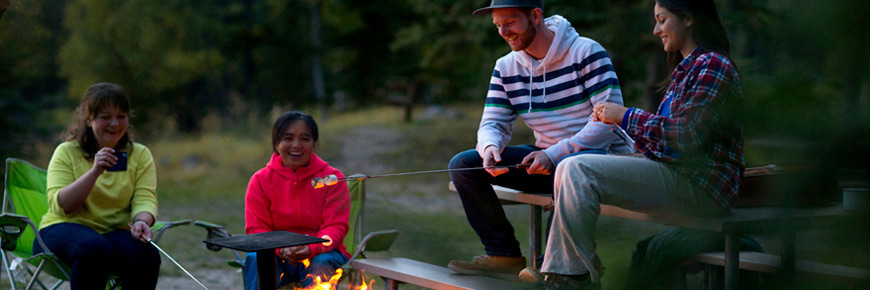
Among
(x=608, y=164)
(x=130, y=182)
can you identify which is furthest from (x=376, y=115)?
(x=608, y=164)

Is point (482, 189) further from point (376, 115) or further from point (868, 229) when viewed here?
point (376, 115)

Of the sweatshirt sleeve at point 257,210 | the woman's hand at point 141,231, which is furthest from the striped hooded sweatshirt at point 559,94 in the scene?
the woman's hand at point 141,231

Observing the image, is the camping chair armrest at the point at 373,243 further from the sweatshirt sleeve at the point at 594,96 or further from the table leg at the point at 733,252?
the table leg at the point at 733,252

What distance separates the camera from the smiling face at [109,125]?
11.2 ft

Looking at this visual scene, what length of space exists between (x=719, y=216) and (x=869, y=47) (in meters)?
0.19

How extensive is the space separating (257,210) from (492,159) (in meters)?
1.05

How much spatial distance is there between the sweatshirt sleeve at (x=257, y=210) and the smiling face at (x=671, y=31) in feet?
5.72

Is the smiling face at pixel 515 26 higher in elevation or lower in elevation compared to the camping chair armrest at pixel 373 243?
higher

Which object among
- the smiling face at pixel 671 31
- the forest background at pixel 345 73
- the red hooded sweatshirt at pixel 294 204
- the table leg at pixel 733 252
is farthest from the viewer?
the red hooded sweatshirt at pixel 294 204

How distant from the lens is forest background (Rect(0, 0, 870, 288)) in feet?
1.67

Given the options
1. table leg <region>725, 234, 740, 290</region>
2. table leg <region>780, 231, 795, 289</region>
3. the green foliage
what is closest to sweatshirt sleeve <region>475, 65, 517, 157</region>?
table leg <region>725, 234, 740, 290</region>

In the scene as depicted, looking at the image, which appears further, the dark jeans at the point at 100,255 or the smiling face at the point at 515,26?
the dark jeans at the point at 100,255

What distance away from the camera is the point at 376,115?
1530 centimetres

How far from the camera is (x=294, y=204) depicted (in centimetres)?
327
